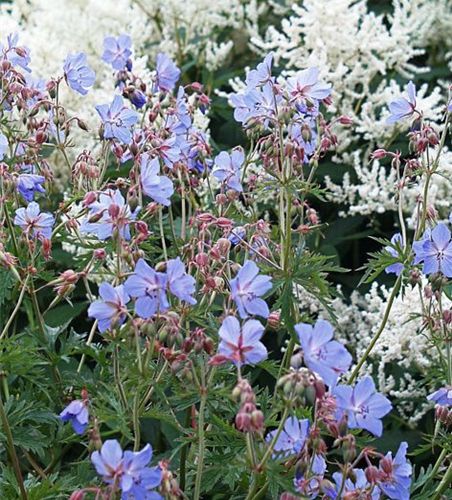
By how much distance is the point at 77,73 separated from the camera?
2.36 metres

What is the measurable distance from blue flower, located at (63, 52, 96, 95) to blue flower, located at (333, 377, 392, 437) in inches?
47.4

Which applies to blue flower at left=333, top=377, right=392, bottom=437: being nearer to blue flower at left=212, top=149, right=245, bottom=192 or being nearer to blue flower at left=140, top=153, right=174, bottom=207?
blue flower at left=140, top=153, right=174, bottom=207

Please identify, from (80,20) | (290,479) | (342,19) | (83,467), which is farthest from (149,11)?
(290,479)

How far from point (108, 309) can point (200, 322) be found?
31 centimetres

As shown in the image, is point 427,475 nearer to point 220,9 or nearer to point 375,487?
point 375,487

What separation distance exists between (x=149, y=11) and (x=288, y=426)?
3207 mm

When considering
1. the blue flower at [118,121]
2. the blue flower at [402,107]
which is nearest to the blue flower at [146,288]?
the blue flower at [118,121]

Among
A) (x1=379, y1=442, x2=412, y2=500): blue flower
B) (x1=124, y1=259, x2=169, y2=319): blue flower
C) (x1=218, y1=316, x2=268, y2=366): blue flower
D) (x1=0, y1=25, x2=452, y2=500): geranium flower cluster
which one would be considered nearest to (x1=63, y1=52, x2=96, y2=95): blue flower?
(x1=0, y1=25, x2=452, y2=500): geranium flower cluster

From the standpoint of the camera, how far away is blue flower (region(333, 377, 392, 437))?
1.49 meters

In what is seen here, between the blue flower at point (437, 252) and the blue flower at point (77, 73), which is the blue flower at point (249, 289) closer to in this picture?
the blue flower at point (437, 252)

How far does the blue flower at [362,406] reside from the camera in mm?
1494

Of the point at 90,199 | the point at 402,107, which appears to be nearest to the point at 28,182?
the point at 90,199

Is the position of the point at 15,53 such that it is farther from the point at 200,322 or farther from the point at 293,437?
the point at 293,437

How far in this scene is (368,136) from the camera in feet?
11.2
